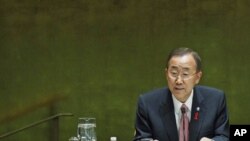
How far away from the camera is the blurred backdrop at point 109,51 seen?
5.65 m

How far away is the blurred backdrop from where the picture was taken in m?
5.65

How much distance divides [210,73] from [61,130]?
68.4 inches

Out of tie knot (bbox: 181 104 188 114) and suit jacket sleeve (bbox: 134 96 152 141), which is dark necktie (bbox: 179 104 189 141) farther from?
suit jacket sleeve (bbox: 134 96 152 141)

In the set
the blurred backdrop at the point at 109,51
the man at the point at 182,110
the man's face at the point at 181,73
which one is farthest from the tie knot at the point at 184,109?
the blurred backdrop at the point at 109,51

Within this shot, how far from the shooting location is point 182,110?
2332 millimetres

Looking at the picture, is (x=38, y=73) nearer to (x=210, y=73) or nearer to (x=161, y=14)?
(x=161, y=14)

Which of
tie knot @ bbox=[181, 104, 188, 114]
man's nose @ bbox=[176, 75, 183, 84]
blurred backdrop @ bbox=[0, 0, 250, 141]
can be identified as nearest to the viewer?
man's nose @ bbox=[176, 75, 183, 84]

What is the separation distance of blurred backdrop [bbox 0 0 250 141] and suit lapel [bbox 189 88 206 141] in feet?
10.9

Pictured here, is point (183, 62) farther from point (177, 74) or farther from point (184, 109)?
point (184, 109)

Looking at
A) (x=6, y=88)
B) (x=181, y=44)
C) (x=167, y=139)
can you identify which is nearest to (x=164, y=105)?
(x=167, y=139)

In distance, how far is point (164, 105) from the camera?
2.37m

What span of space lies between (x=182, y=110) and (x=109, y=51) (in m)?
3.45

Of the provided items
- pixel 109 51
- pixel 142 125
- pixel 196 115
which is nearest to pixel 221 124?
pixel 196 115

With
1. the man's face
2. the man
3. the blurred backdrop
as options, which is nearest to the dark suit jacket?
the man
